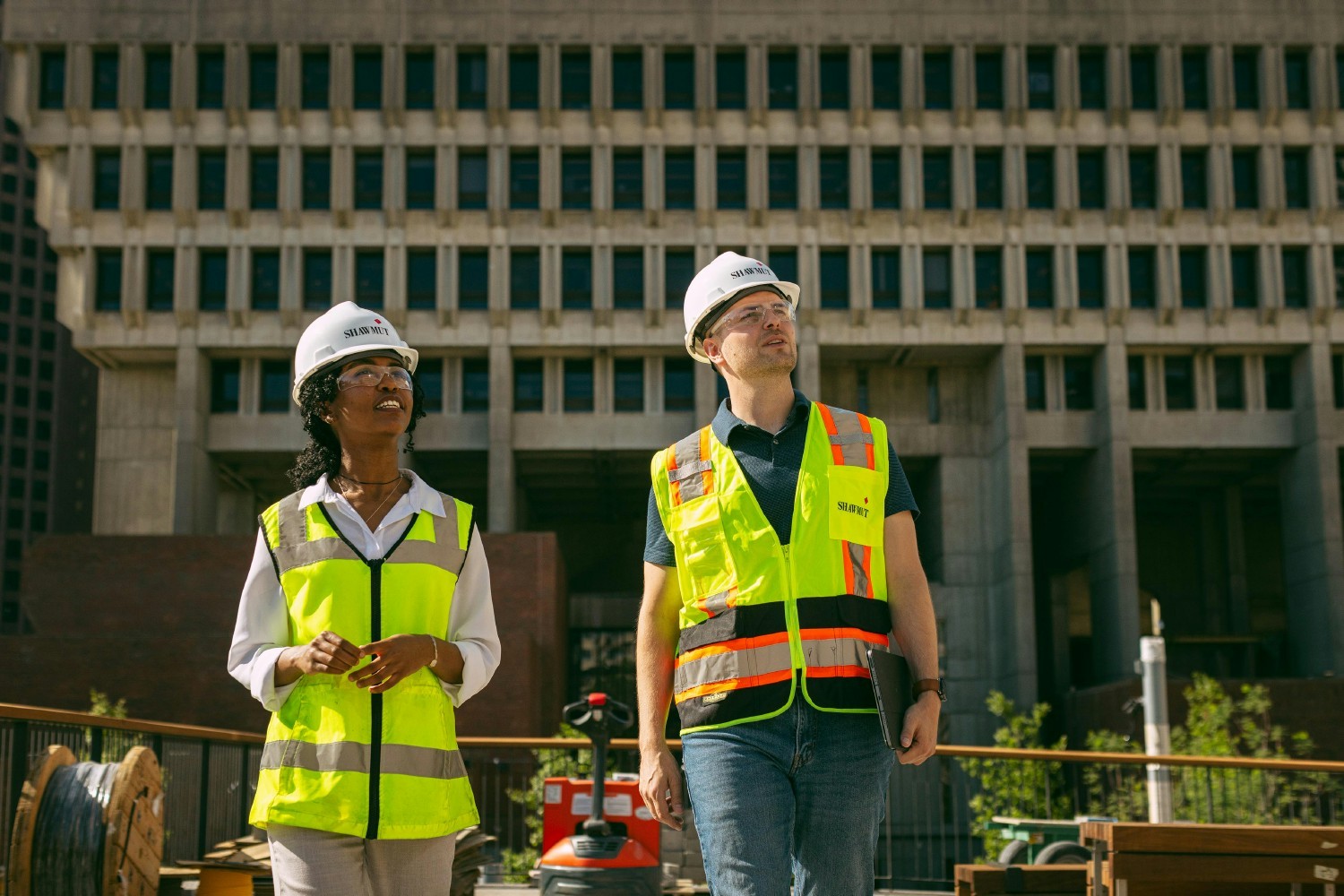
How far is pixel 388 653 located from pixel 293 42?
2076 inches

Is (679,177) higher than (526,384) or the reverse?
higher

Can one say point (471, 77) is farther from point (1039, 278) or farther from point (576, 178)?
point (1039, 278)

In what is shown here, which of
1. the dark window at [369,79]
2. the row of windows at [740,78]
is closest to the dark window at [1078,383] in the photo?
the row of windows at [740,78]

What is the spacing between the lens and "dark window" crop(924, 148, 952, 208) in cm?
5350

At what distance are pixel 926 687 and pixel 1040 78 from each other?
53.3m

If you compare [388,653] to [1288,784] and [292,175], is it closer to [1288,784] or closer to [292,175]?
[1288,784]

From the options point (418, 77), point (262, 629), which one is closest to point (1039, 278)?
point (418, 77)

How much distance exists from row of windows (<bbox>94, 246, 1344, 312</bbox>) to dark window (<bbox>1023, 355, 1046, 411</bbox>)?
6.52ft

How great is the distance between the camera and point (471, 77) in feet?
177

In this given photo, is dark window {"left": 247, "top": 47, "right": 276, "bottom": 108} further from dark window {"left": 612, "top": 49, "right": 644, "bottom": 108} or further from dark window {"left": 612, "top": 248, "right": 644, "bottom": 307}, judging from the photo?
dark window {"left": 612, "top": 248, "right": 644, "bottom": 307}

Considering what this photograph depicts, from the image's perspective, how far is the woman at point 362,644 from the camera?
3.76 m

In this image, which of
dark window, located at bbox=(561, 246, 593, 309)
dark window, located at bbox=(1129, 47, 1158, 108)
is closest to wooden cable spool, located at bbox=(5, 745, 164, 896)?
dark window, located at bbox=(561, 246, 593, 309)

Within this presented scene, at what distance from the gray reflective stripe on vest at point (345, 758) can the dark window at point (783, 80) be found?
52017 mm

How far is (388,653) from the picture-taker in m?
3.78
